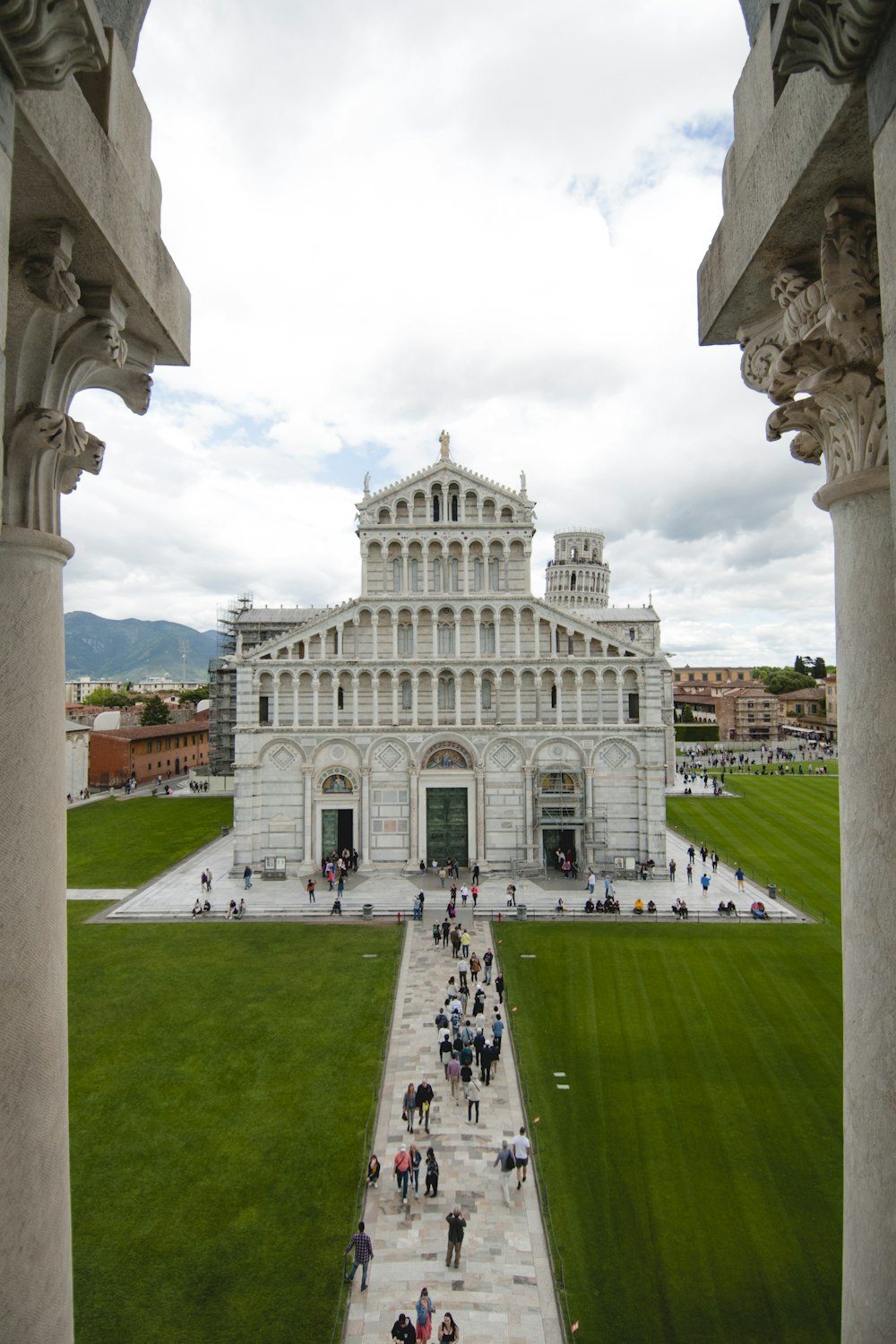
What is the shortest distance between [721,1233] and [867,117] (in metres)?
15.6

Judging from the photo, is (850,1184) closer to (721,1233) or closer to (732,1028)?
(721,1233)

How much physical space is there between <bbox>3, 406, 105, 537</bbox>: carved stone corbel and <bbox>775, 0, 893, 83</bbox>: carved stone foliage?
4.76m

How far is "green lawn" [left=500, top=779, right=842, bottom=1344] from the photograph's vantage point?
1219 cm

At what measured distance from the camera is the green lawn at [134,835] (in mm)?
41938

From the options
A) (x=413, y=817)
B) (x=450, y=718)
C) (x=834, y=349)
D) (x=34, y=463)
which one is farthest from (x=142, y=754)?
(x=834, y=349)

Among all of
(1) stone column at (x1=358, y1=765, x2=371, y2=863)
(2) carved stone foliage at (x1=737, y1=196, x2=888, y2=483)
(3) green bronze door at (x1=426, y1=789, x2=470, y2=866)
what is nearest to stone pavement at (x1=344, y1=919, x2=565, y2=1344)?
(2) carved stone foliage at (x1=737, y1=196, x2=888, y2=483)

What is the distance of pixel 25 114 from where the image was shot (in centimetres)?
411

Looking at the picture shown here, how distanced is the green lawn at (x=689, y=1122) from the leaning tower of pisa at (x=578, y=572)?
265ft

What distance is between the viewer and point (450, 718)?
41.2 meters

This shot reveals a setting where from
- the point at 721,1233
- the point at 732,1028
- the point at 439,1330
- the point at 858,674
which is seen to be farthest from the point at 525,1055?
the point at 858,674

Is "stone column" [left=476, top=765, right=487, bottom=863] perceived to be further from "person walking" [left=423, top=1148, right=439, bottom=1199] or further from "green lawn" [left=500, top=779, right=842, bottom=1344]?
"person walking" [left=423, top=1148, right=439, bottom=1199]

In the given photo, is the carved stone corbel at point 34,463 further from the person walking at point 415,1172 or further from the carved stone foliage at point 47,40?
the person walking at point 415,1172

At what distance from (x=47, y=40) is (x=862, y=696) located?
5749 millimetres

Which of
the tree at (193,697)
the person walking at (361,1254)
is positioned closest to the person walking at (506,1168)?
the person walking at (361,1254)
